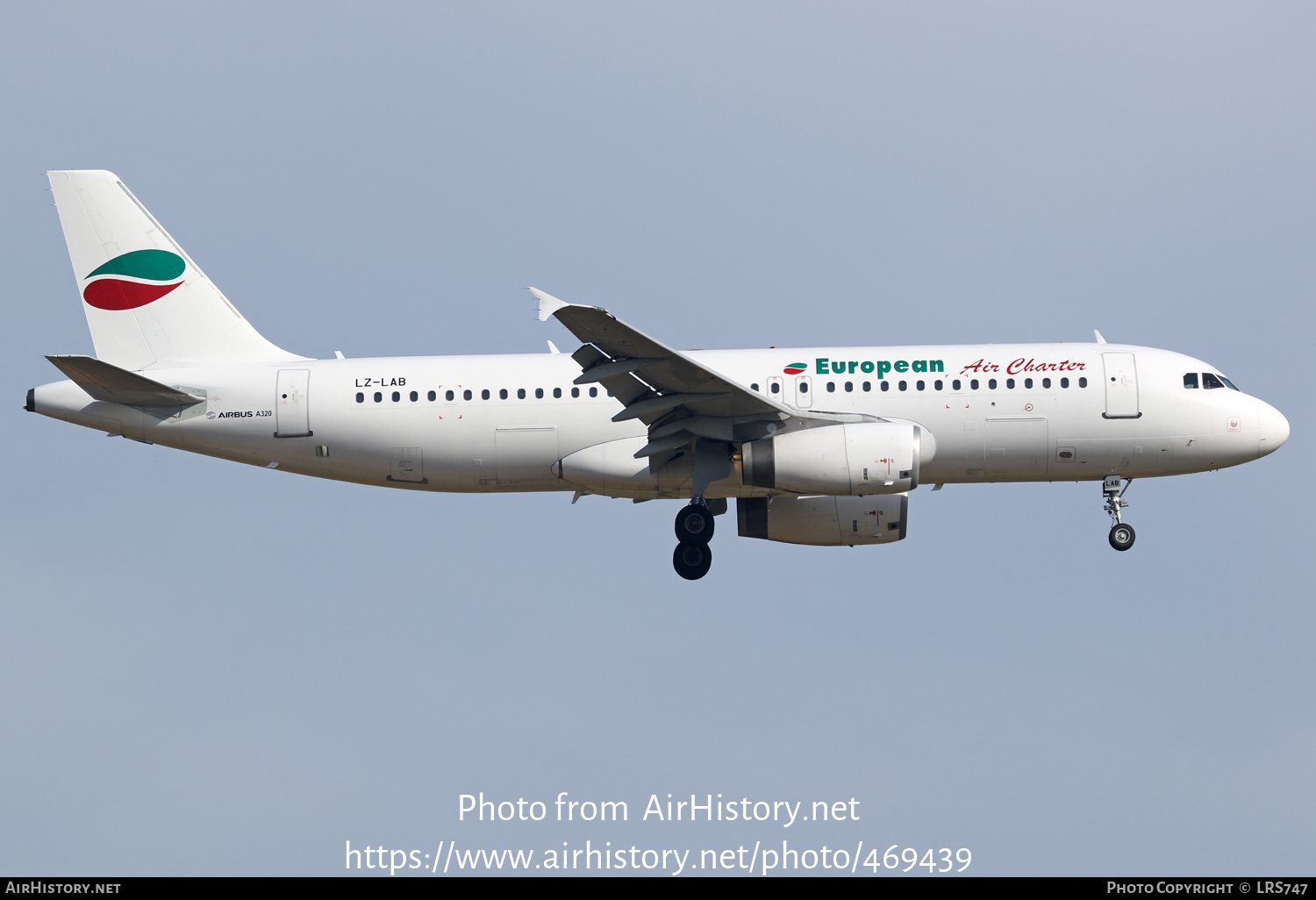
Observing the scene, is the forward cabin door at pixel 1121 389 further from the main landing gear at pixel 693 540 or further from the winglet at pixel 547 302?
the winglet at pixel 547 302

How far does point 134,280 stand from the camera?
30500mm

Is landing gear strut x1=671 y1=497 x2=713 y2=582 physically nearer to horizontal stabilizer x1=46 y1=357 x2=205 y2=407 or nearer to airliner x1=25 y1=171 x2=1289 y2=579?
airliner x1=25 y1=171 x2=1289 y2=579

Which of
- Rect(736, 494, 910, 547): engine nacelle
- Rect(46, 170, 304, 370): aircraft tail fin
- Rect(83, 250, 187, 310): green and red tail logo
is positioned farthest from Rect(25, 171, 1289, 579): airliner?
Rect(83, 250, 187, 310): green and red tail logo

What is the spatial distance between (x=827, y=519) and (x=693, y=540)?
11.7 feet

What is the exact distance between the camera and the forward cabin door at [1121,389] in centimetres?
2794

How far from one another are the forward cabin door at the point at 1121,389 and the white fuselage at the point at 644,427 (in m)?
0.03

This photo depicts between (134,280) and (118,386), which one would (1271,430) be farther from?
(134,280)

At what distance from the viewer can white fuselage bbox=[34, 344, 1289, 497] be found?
1092 inches

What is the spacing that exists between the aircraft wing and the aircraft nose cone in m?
8.95

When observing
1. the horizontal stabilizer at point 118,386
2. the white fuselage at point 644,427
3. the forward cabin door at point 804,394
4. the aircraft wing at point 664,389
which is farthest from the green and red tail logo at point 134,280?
the forward cabin door at point 804,394

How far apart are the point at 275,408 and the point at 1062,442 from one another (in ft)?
54.6

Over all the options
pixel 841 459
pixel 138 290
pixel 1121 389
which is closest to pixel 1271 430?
pixel 1121 389

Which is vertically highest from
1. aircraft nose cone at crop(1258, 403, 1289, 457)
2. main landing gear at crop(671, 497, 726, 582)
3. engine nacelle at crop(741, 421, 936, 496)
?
aircraft nose cone at crop(1258, 403, 1289, 457)

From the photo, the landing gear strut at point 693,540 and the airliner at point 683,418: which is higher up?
the airliner at point 683,418
